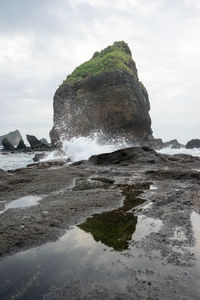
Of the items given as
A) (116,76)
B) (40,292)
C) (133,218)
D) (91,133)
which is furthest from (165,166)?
(116,76)

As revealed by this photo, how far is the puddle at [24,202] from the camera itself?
452 cm

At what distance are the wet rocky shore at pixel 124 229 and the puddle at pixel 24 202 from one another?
41 millimetres

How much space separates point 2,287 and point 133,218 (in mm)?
2192

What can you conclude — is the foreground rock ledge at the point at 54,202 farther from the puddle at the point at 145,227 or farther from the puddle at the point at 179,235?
Answer: the puddle at the point at 179,235

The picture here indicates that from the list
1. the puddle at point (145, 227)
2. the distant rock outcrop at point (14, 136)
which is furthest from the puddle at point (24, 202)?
the distant rock outcrop at point (14, 136)

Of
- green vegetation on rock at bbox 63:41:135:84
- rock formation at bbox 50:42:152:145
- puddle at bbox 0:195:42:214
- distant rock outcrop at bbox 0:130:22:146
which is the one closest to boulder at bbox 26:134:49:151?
rock formation at bbox 50:42:152:145

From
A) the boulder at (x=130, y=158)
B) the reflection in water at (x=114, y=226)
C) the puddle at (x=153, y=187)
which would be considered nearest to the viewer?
the reflection in water at (x=114, y=226)

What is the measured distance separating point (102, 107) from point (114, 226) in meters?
33.7

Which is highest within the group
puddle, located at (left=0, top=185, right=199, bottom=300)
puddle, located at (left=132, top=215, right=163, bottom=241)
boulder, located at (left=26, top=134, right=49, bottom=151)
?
boulder, located at (left=26, top=134, right=49, bottom=151)

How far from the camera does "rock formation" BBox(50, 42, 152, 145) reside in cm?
3569

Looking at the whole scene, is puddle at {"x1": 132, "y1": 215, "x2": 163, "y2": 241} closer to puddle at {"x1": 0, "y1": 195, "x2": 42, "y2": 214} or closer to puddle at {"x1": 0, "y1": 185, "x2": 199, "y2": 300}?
puddle at {"x1": 0, "y1": 185, "x2": 199, "y2": 300}

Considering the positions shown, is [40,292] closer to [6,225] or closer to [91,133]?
[6,225]

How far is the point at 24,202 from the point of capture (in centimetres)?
482

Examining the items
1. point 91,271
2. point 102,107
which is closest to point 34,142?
point 102,107
